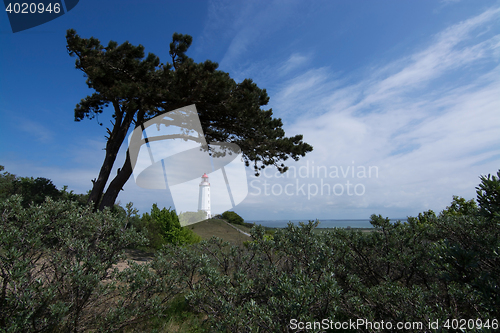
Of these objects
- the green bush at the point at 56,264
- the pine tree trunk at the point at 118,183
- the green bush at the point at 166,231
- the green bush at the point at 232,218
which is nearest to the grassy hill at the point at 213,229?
the green bush at the point at 232,218

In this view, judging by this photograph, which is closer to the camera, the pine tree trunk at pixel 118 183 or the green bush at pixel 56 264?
the green bush at pixel 56 264

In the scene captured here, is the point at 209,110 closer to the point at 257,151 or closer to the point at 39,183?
the point at 257,151

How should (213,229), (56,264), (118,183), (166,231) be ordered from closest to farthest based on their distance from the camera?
(56,264)
(118,183)
(166,231)
(213,229)

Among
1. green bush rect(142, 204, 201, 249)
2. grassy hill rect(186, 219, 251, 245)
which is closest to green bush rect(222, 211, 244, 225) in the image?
grassy hill rect(186, 219, 251, 245)

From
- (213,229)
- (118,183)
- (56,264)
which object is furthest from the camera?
(213,229)

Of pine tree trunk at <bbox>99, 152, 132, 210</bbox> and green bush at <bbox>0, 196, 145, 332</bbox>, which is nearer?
green bush at <bbox>0, 196, 145, 332</bbox>

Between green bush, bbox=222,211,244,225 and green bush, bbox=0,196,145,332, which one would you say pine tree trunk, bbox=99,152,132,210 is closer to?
green bush, bbox=0,196,145,332

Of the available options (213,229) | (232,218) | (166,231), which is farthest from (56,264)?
(232,218)

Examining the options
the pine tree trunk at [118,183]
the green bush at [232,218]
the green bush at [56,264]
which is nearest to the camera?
the green bush at [56,264]

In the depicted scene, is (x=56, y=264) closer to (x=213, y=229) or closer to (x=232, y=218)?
(x=213, y=229)

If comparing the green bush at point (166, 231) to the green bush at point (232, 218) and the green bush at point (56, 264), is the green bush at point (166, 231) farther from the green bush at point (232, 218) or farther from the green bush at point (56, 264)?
the green bush at point (232, 218)

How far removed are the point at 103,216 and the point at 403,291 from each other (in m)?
4.09

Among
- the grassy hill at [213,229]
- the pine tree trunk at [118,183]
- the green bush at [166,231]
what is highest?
the pine tree trunk at [118,183]

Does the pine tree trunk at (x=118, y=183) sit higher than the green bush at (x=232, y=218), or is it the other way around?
the pine tree trunk at (x=118, y=183)
